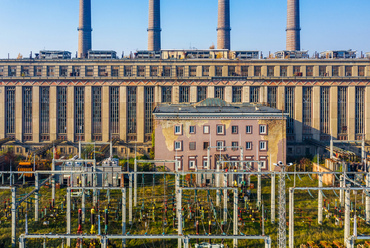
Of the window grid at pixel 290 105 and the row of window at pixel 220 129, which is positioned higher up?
the window grid at pixel 290 105

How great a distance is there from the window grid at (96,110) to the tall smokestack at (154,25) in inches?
1084

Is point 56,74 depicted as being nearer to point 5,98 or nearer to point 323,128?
point 5,98

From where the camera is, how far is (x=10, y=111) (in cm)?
5556

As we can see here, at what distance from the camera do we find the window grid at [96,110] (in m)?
55.7

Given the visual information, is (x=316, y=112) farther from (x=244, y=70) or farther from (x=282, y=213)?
(x=282, y=213)

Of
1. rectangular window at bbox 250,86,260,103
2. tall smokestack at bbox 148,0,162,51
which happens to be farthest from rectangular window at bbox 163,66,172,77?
tall smokestack at bbox 148,0,162,51

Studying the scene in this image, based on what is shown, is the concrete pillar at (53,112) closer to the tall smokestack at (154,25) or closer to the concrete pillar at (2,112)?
the concrete pillar at (2,112)

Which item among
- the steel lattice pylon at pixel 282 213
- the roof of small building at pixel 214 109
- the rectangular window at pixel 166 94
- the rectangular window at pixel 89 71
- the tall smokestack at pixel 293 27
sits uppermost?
the tall smokestack at pixel 293 27

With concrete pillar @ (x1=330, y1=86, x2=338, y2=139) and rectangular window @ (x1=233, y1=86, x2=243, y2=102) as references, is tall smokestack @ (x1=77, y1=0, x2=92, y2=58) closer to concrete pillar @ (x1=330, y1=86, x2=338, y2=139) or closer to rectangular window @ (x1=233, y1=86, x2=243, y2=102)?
rectangular window @ (x1=233, y1=86, x2=243, y2=102)

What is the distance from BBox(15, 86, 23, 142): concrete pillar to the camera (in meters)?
55.1

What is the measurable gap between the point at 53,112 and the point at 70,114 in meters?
2.59

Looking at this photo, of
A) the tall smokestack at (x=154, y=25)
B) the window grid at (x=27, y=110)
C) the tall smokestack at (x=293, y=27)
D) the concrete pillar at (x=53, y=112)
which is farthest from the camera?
the tall smokestack at (x=154, y=25)

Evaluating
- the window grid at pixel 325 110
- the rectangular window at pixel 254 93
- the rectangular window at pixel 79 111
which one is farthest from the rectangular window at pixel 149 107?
the window grid at pixel 325 110

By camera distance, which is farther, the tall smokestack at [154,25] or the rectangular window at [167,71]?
the tall smokestack at [154,25]
